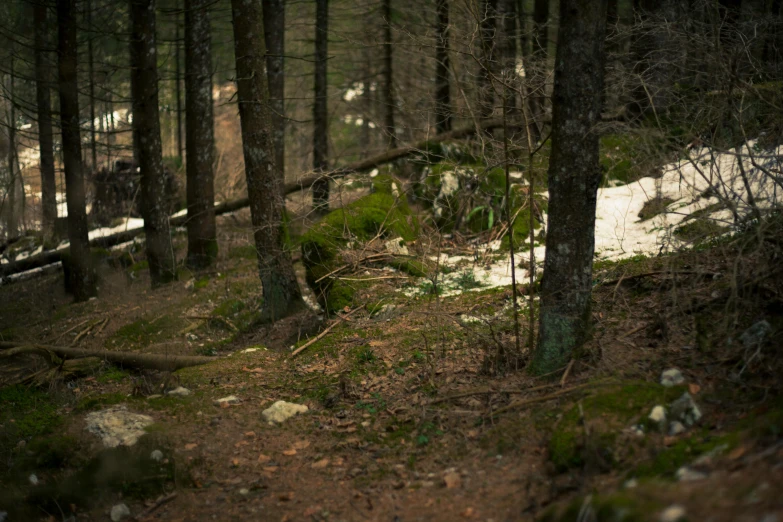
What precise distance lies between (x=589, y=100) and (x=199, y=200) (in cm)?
967

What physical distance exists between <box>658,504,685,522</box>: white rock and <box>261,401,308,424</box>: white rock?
3692mm

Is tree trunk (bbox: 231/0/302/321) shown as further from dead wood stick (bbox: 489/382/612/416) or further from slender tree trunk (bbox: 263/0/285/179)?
slender tree trunk (bbox: 263/0/285/179)

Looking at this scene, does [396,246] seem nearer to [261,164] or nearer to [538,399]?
[261,164]

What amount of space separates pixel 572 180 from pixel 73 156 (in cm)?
1012

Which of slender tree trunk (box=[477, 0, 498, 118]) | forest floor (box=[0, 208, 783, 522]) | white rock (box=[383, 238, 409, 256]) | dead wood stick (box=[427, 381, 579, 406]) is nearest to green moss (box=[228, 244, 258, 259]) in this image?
white rock (box=[383, 238, 409, 256])

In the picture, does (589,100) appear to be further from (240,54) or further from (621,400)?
(240,54)

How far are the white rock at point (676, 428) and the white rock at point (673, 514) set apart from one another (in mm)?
1262

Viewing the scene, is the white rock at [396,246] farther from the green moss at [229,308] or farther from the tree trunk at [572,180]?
the tree trunk at [572,180]

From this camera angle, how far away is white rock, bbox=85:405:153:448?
17.5ft

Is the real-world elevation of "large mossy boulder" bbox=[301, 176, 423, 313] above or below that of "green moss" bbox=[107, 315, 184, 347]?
above

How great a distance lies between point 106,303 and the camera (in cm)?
1184

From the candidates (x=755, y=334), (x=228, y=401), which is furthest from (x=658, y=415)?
(x=228, y=401)

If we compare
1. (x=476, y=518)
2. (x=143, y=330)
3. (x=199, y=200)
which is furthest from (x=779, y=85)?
(x=199, y=200)

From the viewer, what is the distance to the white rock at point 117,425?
210 inches
